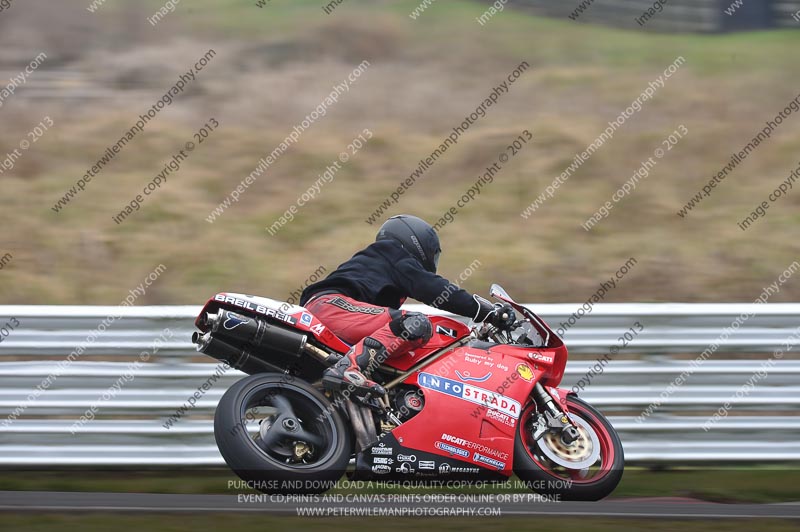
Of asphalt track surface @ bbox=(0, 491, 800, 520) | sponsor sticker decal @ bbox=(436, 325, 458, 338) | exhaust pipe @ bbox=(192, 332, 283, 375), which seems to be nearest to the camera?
asphalt track surface @ bbox=(0, 491, 800, 520)

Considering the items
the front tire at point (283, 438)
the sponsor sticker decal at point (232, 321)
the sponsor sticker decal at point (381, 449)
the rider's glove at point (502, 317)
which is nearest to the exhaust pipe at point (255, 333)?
the sponsor sticker decal at point (232, 321)

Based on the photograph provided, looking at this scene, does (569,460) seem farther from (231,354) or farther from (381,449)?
(231,354)

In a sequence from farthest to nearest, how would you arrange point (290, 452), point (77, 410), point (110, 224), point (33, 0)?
1. point (33, 0)
2. point (110, 224)
3. point (77, 410)
4. point (290, 452)

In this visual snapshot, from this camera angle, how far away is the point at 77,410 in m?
6.98

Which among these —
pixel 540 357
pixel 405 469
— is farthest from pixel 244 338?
pixel 540 357

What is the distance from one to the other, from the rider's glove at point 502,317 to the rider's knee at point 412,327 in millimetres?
409

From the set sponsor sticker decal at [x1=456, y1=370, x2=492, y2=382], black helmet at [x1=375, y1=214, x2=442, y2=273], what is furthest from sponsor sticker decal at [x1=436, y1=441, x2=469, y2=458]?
black helmet at [x1=375, y1=214, x2=442, y2=273]

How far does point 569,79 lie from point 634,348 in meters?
8.78

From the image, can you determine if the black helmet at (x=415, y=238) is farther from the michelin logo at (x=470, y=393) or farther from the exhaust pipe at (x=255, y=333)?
the exhaust pipe at (x=255, y=333)

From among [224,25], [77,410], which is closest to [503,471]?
[77,410]

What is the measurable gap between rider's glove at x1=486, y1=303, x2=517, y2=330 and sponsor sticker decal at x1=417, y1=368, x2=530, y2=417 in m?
0.41

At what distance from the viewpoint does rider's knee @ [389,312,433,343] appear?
5875mm

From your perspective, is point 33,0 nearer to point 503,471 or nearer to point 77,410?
point 77,410

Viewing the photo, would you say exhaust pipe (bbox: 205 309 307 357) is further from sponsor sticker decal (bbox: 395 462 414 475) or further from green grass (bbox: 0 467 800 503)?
green grass (bbox: 0 467 800 503)
